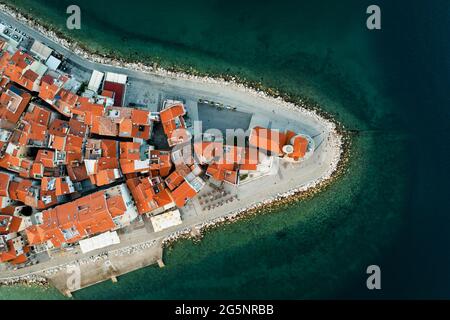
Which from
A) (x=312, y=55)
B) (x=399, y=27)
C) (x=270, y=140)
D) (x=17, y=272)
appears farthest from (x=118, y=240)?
(x=399, y=27)

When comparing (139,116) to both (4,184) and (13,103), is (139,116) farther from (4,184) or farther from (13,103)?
(4,184)

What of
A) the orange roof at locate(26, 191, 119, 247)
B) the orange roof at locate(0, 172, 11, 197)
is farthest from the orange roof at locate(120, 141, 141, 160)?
the orange roof at locate(0, 172, 11, 197)

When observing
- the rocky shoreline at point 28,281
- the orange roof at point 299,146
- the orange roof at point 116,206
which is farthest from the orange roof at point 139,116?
the rocky shoreline at point 28,281

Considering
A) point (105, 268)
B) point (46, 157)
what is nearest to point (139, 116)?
point (46, 157)

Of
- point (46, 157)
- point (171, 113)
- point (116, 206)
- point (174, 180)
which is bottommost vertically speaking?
point (116, 206)

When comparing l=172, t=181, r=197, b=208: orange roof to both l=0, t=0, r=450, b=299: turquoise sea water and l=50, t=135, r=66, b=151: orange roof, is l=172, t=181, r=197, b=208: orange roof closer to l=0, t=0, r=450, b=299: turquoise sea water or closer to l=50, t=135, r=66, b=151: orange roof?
l=0, t=0, r=450, b=299: turquoise sea water
